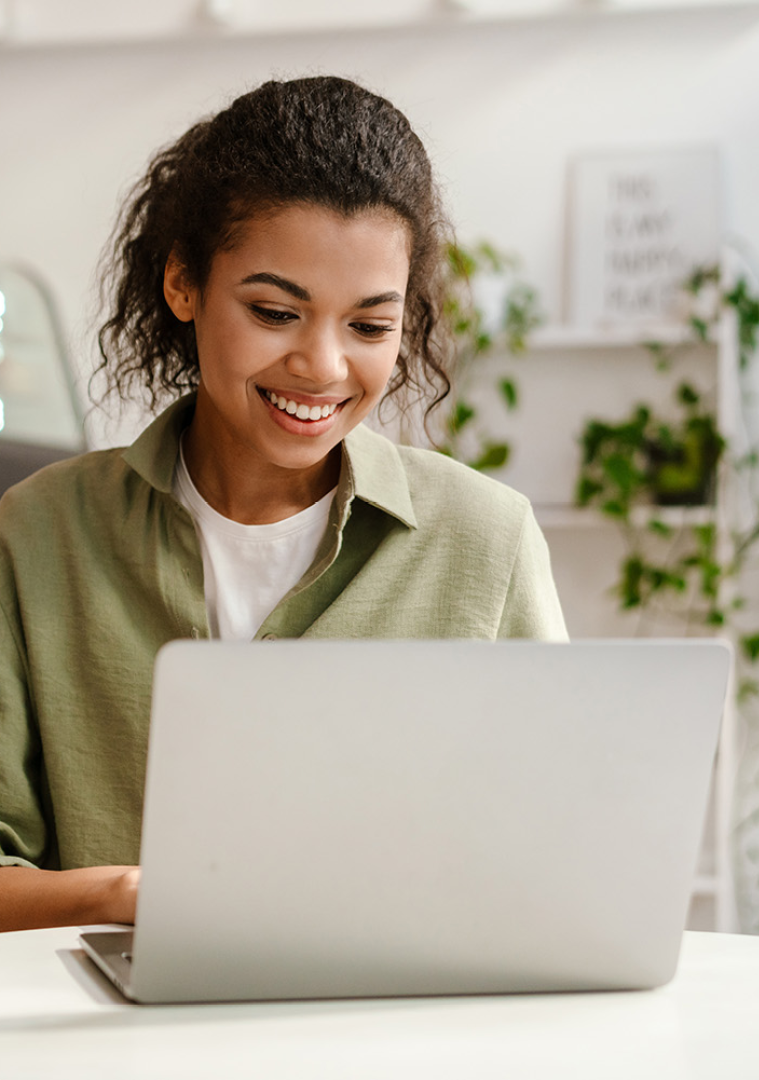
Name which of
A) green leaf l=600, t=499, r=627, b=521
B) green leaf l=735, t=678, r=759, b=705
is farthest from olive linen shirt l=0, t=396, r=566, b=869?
green leaf l=735, t=678, r=759, b=705

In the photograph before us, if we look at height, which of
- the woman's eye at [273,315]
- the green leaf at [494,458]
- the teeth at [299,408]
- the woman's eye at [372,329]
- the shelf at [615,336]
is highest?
the woman's eye at [273,315]

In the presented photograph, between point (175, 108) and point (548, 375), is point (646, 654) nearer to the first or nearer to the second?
point (548, 375)

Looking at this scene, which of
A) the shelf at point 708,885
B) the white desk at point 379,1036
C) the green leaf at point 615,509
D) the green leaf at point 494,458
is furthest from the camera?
the green leaf at point 494,458

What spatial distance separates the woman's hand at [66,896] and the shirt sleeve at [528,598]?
1.67ft

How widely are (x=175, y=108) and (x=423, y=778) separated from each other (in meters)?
2.95

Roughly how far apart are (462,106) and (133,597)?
218 cm

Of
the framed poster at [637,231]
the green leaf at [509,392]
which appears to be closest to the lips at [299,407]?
the green leaf at [509,392]

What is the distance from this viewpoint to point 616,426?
2971mm

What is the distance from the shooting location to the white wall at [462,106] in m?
3.05

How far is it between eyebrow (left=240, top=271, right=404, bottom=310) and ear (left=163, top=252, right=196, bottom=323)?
6.4 inches

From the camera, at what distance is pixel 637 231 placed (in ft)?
10.00

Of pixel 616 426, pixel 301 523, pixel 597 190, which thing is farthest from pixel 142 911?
pixel 597 190

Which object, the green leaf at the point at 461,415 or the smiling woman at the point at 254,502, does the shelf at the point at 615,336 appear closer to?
the green leaf at the point at 461,415

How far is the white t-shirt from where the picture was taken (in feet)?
4.45
